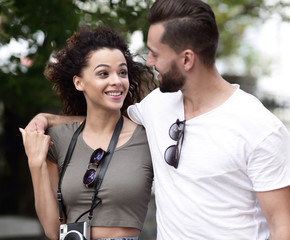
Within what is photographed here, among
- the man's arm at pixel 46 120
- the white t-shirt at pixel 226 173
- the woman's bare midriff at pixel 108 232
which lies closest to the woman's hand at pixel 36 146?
the man's arm at pixel 46 120

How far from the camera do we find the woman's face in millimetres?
3324

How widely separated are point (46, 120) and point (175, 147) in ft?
3.66

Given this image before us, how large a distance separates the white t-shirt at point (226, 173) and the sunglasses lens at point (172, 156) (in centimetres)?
3

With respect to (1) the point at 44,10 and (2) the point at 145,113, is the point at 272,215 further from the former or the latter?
(1) the point at 44,10

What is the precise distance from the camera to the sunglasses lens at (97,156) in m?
3.28

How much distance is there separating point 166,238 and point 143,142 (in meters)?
0.69

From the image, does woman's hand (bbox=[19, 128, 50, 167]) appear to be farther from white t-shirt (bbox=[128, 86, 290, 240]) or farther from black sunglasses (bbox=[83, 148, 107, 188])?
white t-shirt (bbox=[128, 86, 290, 240])

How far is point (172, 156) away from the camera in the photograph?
2822 mm

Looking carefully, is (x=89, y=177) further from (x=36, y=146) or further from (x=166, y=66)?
(x=166, y=66)

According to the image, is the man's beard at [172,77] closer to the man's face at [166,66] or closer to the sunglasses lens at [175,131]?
the man's face at [166,66]

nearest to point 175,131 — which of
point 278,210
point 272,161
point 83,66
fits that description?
point 272,161

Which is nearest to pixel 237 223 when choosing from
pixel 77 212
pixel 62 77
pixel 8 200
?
pixel 77 212

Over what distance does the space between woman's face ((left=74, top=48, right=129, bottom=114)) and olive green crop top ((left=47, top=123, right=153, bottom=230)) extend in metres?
0.26

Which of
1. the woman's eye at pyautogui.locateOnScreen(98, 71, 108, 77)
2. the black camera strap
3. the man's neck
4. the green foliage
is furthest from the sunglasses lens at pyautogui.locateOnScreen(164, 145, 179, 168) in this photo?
the green foliage
